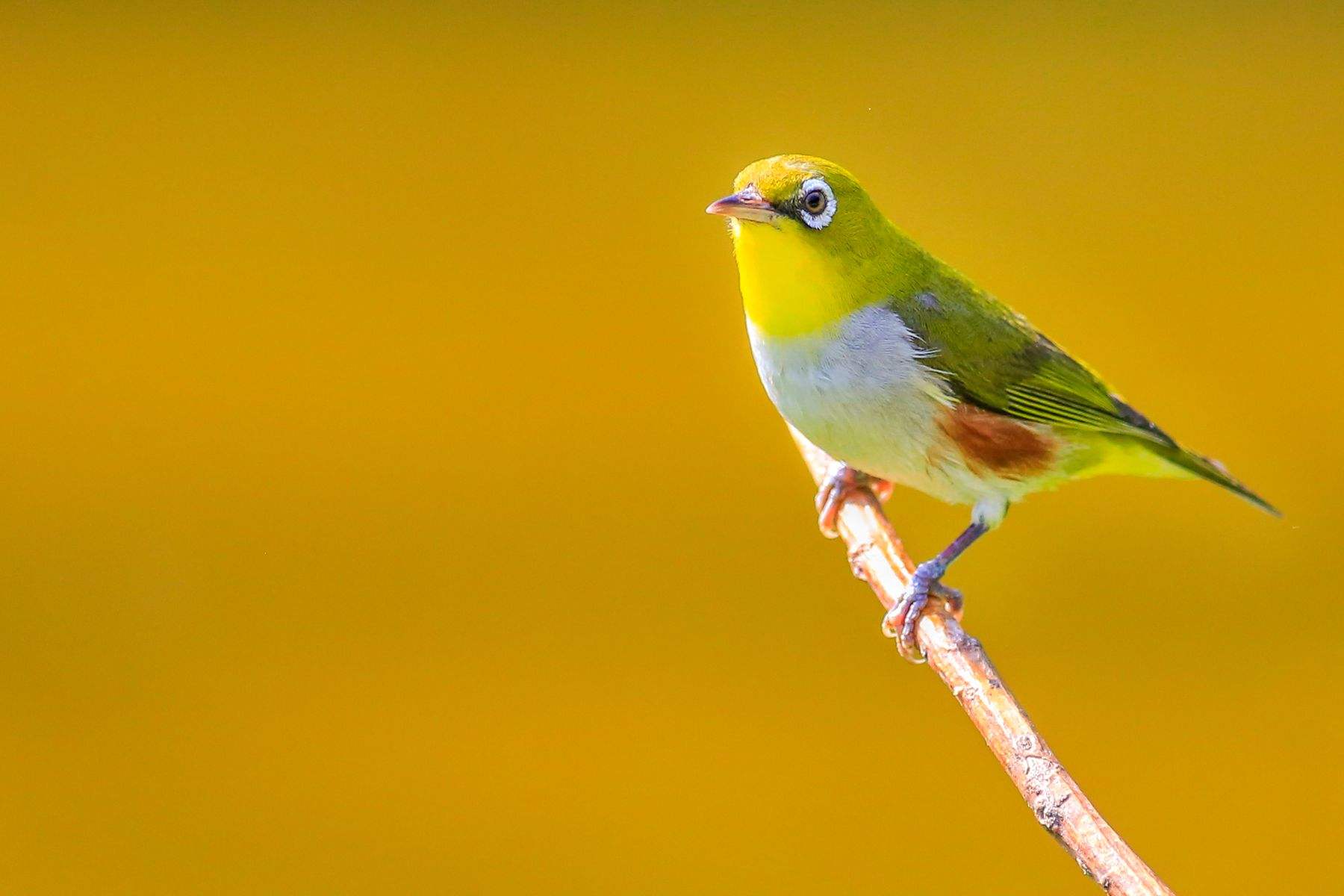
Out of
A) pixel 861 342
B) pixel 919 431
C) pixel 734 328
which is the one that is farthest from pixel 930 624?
pixel 734 328

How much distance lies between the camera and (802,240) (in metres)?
2.17

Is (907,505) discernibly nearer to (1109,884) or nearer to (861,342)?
(861,342)

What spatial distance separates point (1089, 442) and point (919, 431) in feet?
1.43

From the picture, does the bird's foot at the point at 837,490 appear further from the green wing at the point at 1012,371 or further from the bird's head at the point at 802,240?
the bird's head at the point at 802,240

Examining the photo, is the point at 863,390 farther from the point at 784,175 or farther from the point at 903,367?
the point at 784,175

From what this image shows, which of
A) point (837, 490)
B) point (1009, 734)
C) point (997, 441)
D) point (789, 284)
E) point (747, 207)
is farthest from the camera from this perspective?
point (837, 490)

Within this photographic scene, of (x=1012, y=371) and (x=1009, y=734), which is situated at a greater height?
(x=1012, y=371)

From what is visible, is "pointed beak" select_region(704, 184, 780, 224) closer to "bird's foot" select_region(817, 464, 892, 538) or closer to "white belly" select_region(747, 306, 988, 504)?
"white belly" select_region(747, 306, 988, 504)

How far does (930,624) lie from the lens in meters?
2.21

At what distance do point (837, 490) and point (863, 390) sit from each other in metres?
0.56

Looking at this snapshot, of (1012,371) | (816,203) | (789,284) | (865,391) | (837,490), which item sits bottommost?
(837,490)

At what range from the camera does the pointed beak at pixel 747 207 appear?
2.05 m

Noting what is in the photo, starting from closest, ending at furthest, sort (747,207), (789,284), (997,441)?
(747,207)
(789,284)
(997,441)

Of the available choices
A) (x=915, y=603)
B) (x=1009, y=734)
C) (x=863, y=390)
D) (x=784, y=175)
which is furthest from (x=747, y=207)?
(x=1009, y=734)
